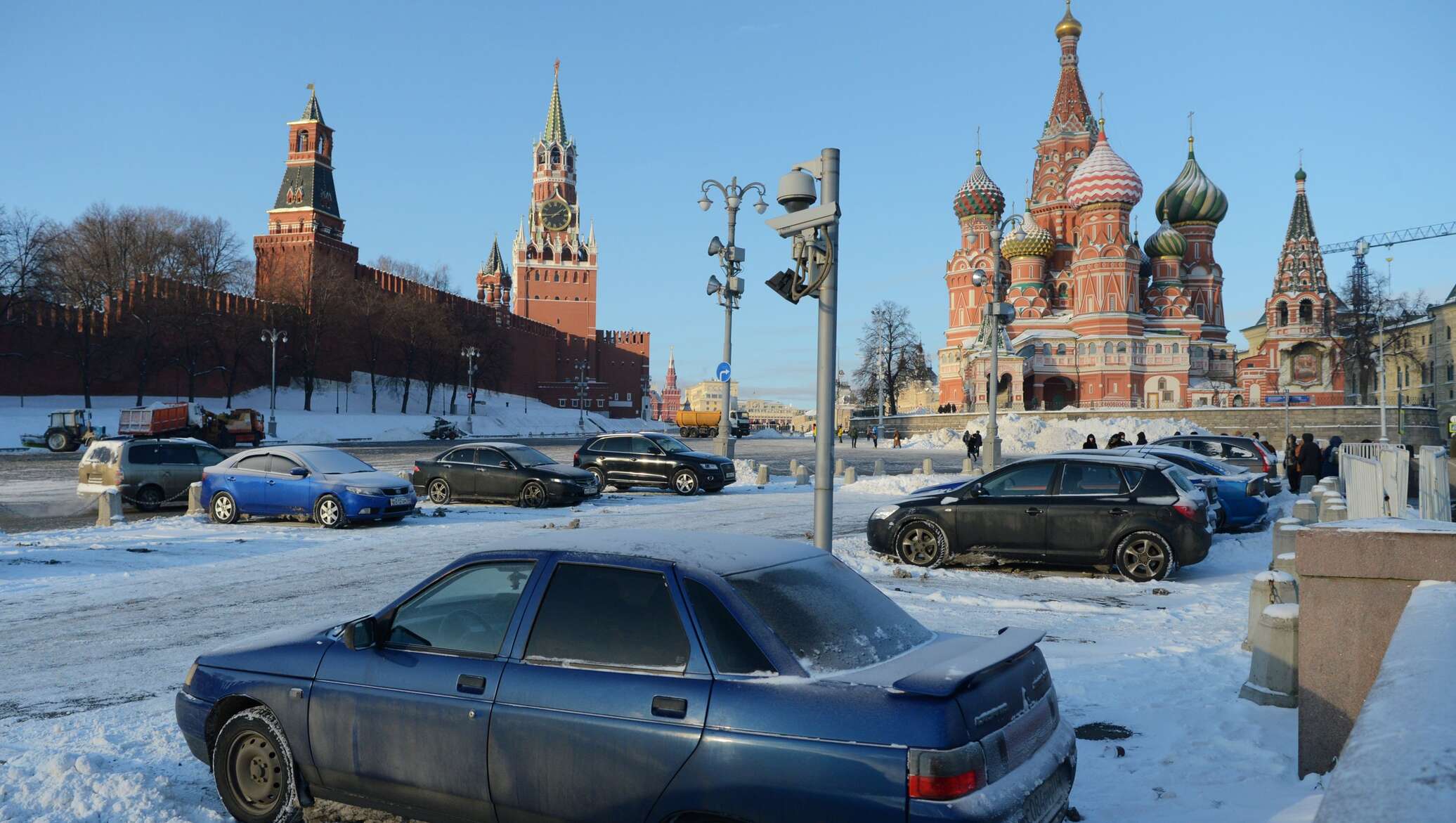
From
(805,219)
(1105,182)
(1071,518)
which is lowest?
(1071,518)

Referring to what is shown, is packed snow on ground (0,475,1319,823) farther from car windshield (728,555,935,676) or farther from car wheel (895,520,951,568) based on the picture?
car windshield (728,555,935,676)

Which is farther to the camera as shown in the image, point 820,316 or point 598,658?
point 820,316

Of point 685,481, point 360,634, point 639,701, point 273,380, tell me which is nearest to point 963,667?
point 639,701

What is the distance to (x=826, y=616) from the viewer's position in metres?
4.12

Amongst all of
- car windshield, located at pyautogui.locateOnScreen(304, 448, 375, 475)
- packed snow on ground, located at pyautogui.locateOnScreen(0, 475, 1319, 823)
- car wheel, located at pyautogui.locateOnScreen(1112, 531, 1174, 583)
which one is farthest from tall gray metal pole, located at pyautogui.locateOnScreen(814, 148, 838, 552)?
car windshield, located at pyautogui.locateOnScreen(304, 448, 375, 475)

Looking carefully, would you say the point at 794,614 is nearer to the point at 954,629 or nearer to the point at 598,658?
the point at 598,658

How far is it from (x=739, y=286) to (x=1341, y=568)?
2344 centimetres

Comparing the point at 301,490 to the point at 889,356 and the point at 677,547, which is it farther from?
the point at 889,356

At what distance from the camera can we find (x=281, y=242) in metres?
83.7

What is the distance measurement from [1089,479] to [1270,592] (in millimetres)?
5272

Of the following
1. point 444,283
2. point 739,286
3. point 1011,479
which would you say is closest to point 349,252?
point 444,283

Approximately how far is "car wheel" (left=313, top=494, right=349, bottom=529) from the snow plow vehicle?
31520 millimetres

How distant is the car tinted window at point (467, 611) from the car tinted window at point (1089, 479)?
9.46 meters

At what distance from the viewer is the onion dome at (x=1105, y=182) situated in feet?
246
